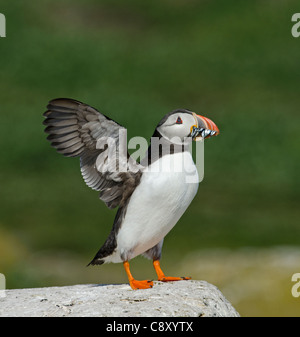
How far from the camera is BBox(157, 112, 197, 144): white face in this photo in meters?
9.38

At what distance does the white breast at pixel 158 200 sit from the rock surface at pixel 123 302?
584 mm

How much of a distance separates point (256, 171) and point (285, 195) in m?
1.51

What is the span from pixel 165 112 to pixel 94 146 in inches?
624

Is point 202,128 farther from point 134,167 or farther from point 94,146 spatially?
point 94,146

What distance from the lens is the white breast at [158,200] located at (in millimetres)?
9367

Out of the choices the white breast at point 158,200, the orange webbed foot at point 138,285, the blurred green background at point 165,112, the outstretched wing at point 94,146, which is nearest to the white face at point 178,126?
the white breast at point 158,200

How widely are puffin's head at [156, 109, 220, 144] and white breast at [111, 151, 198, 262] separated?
261 mm

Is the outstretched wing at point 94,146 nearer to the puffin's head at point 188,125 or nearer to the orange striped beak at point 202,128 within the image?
the puffin's head at point 188,125

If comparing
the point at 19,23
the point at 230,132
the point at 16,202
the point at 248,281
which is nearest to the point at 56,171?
the point at 16,202

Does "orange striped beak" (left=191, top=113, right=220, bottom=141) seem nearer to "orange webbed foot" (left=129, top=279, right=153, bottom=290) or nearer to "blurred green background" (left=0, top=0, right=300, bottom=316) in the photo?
"orange webbed foot" (left=129, top=279, right=153, bottom=290)

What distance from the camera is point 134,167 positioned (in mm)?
9773

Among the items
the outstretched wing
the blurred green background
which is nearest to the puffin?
the outstretched wing

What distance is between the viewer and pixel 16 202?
21.9 m
